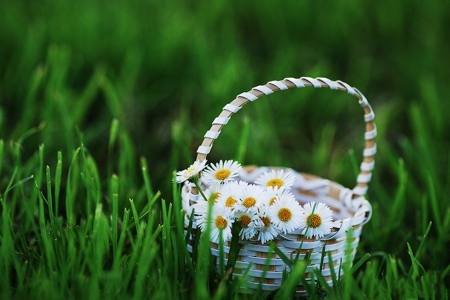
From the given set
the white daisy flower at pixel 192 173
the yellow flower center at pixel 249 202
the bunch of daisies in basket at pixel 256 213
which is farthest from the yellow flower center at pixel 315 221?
the white daisy flower at pixel 192 173

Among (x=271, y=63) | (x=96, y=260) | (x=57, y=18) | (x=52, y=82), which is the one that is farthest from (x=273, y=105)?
(x=96, y=260)

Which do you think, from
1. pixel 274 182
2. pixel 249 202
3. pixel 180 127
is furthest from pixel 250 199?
pixel 180 127

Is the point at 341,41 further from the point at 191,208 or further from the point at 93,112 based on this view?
the point at 191,208

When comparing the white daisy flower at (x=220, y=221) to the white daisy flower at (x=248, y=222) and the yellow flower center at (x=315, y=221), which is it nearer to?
the white daisy flower at (x=248, y=222)

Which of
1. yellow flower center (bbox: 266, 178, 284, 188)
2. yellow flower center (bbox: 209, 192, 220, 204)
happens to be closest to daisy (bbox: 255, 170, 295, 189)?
yellow flower center (bbox: 266, 178, 284, 188)

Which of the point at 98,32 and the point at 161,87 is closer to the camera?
the point at 161,87

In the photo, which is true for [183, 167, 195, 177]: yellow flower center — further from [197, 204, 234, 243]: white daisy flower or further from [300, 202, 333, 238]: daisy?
[300, 202, 333, 238]: daisy

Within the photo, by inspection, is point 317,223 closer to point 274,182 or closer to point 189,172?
point 274,182
